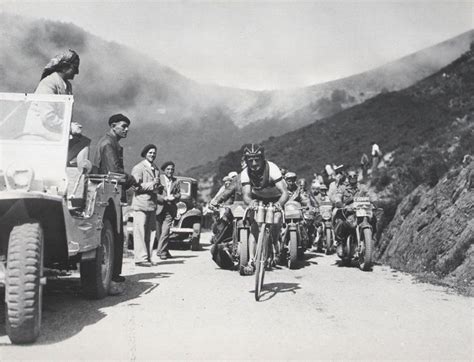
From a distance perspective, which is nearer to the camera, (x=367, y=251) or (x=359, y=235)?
(x=367, y=251)

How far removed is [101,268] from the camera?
6.99m

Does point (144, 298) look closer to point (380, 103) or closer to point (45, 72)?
point (45, 72)

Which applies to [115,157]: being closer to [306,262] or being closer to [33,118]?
[33,118]

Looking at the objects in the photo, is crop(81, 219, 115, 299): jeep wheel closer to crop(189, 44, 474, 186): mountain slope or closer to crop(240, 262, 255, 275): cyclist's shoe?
crop(240, 262, 255, 275): cyclist's shoe

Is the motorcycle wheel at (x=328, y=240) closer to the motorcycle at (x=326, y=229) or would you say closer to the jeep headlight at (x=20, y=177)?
the motorcycle at (x=326, y=229)

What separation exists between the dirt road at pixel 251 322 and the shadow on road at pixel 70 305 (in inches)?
0.4

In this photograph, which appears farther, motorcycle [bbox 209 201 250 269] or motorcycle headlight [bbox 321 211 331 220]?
motorcycle headlight [bbox 321 211 331 220]

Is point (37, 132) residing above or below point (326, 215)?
above

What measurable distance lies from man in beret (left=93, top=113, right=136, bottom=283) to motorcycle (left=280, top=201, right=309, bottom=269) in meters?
3.79

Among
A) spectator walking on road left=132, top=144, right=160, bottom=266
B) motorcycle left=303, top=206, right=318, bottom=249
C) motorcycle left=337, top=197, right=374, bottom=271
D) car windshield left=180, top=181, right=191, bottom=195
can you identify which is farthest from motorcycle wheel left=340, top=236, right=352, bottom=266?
car windshield left=180, top=181, right=191, bottom=195

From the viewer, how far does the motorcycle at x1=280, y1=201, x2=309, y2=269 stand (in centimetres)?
1097

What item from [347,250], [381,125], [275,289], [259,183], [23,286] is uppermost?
[381,125]

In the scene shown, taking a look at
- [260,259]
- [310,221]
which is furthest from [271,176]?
[310,221]

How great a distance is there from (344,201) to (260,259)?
4.75 m
